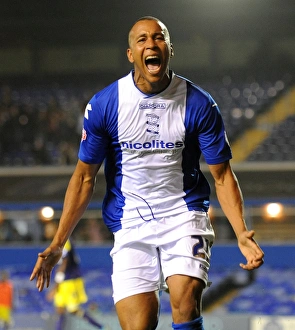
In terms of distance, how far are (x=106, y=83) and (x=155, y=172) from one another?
1293 centimetres

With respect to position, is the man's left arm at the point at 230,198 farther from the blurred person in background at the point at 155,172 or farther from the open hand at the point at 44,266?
the open hand at the point at 44,266

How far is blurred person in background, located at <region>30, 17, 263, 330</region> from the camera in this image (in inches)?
119

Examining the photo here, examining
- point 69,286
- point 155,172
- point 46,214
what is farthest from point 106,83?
point 155,172

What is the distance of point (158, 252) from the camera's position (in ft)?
10.2

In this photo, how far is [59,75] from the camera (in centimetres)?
1672

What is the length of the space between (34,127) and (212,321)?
905 cm

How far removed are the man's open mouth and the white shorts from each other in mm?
598

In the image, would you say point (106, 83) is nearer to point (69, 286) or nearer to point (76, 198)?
point (69, 286)

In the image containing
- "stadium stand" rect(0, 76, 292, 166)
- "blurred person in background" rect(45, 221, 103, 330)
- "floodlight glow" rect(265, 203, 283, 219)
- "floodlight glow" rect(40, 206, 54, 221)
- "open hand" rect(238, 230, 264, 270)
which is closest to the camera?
"open hand" rect(238, 230, 264, 270)

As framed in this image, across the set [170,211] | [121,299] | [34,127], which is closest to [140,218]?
[170,211]

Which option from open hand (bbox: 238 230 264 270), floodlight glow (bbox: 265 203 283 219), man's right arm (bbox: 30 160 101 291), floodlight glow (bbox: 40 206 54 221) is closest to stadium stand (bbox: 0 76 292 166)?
floodlight glow (bbox: 40 206 54 221)

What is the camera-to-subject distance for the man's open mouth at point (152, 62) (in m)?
2.98

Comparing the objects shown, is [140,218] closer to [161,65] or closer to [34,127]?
[161,65]

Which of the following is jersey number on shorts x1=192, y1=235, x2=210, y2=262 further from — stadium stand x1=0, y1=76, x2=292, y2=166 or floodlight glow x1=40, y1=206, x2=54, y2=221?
stadium stand x1=0, y1=76, x2=292, y2=166
